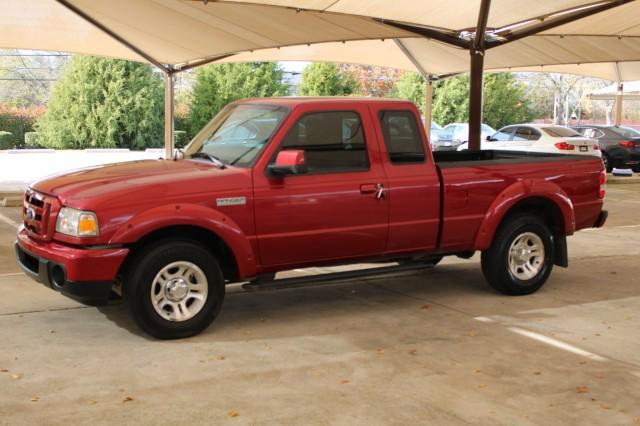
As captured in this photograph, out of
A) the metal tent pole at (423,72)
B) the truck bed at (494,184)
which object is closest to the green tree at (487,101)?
the metal tent pole at (423,72)

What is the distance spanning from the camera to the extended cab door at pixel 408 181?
7.48 m

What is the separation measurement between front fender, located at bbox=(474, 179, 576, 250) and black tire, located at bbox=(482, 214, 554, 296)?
128 millimetres

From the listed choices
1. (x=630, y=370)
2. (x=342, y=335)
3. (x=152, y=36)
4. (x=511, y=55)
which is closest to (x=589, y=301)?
(x=630, y=370)

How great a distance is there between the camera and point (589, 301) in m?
8.21

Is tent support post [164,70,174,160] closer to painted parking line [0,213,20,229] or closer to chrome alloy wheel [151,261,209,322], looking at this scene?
painted parking line [0,213,20,229]

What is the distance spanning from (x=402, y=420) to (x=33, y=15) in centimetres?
1487

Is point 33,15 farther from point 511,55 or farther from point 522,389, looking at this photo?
point 522,389

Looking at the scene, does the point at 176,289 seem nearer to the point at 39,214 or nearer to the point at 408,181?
the point at 39,214

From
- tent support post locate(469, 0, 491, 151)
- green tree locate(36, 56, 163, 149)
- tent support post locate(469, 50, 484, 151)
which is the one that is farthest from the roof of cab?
green tree locate(36, 56, 163, 149)

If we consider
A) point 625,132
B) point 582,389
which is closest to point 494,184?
point 582,389

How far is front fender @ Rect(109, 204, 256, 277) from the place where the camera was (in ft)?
20.7

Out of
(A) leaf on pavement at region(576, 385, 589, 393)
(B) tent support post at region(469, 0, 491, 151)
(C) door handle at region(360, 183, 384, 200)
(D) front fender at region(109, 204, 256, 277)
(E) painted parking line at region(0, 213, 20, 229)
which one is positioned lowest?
(A) leaf on pavement at region(576, 385, 589, 393)

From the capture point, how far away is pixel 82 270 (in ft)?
20.3

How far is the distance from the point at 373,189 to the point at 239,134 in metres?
1.30
